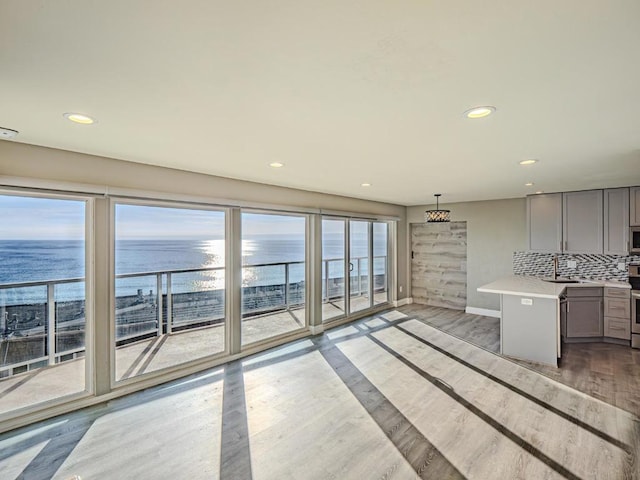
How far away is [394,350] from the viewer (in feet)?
14.9

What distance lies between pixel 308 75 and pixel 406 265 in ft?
21.8

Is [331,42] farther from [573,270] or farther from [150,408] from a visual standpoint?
→ [573,270]

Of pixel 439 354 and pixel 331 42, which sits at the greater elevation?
pixel 331 42

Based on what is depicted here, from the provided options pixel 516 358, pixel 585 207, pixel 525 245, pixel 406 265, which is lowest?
pixel 516 358

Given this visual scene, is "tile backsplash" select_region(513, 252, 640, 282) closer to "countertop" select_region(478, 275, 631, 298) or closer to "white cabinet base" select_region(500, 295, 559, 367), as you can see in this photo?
"countertop" select_region(478, 275, 631, 298)

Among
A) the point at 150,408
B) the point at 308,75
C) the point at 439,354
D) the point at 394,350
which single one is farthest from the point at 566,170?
the point at 150,408

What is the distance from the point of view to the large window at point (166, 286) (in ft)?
11.6

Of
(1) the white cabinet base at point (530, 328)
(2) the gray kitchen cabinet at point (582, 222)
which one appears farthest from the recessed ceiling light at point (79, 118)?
(2) the gray kitchen cabinet at point (582, 222)

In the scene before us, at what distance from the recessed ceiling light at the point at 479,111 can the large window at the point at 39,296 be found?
339 centimetres

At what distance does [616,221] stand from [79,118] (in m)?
6.73

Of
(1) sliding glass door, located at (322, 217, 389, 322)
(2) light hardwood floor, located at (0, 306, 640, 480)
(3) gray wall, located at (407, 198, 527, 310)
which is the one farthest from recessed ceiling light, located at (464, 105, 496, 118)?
(3) gray wall, located at (407, 198, 527, 310)

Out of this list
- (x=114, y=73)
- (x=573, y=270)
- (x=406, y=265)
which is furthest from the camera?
(x=406, y=265)

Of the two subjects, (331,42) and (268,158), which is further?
(268,158)

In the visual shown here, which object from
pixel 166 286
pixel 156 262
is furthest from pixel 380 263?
pixel 156 262
